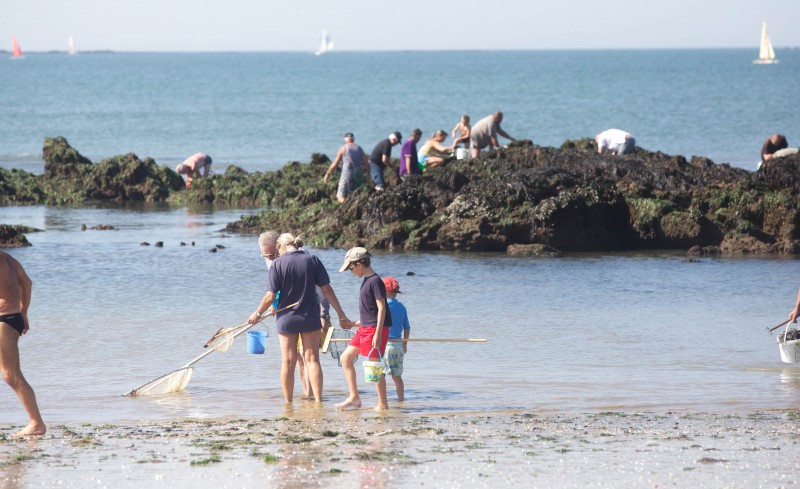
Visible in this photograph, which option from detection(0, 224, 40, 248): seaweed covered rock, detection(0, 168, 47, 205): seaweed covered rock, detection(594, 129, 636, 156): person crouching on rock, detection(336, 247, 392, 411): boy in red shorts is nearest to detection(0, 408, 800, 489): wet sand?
detection(336, 247, 392, 411): boy in red shorts

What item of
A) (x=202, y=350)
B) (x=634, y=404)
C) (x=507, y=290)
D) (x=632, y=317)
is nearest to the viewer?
(x=634, y=404)

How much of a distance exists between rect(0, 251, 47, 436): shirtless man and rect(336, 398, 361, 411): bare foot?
7.58ft

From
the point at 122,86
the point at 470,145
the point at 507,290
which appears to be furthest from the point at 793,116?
the point at 122,86

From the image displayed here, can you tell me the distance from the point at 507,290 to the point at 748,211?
5.52 meters

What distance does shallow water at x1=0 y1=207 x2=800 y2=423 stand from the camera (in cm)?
988

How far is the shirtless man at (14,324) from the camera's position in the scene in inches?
312

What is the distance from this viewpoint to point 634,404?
9516 mm

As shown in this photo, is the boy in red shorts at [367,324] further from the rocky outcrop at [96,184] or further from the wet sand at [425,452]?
the rocky outcrop at [96,184]

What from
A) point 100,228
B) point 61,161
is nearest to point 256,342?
point 100,228

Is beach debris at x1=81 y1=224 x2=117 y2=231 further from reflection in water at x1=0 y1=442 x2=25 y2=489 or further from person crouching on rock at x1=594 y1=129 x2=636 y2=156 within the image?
reflection in water at x1=0 y1=442 x2=25 y2=489

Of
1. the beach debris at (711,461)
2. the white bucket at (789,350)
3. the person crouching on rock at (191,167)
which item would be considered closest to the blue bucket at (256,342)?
the beach debris at (711,461)

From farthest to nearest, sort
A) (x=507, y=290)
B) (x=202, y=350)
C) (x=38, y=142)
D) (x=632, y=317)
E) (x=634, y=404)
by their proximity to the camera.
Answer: (x=38, y=142), (x=507, y=290), (x=632, y=317), (x=202, y=350), (x=634, y=404)

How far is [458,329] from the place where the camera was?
1314 centimetres

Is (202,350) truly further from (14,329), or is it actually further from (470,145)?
(470,145)
